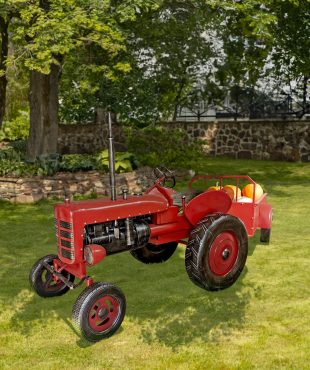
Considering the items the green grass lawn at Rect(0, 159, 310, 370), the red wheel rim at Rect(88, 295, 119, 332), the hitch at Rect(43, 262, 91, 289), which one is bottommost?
the green grass lawn at Rect(0, 159, 310, 370)

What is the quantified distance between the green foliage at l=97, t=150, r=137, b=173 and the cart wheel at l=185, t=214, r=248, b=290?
282 inches

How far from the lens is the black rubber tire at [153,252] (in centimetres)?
698

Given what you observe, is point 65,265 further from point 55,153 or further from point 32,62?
point 55,153

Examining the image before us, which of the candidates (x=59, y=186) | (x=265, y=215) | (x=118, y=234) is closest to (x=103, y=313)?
(x=118, y=234)

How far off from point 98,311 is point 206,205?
203 cm

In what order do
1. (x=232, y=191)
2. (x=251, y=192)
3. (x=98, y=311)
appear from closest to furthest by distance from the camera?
1. (x=98, y=311)
2. (x=232, y=191)
3. (x=251, y=192)

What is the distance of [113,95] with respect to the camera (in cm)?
1750

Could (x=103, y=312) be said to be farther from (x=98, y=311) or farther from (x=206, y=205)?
(x=206, y=205)

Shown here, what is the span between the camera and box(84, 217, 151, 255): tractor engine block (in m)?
5.41

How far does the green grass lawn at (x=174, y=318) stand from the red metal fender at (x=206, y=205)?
81cm

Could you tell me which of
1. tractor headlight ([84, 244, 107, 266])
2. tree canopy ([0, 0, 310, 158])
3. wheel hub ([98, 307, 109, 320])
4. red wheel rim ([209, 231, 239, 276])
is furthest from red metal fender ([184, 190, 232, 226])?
tree canopy ([0, 0, 310, 158])

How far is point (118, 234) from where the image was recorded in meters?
5.53

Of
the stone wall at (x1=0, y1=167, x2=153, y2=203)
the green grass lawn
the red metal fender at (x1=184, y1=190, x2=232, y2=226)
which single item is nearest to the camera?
the green grass lawn

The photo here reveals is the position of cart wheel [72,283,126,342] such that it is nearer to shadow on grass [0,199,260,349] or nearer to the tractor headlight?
shadow on grass [0,199,260,349]
